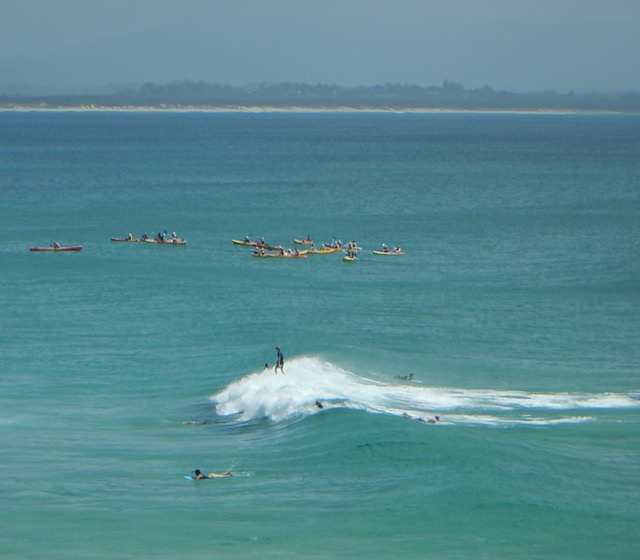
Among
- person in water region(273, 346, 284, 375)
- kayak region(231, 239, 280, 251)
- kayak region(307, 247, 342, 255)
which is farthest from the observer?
kayak region(231, 239, 280, 251)

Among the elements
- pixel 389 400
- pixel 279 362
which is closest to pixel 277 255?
pixel 279 362

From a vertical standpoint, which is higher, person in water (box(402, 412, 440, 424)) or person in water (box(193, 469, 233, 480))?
person in water (box(402, 412, 440, 424))

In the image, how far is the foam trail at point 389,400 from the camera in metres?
43.9

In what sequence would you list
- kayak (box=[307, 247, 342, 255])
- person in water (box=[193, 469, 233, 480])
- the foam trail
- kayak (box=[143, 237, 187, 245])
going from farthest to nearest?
kayak (box=[143, 237, 187, 245]), kayak (box=[307, 247, 342, 255]), the foam trail, person in water (box=[193, 469, 233, 480])

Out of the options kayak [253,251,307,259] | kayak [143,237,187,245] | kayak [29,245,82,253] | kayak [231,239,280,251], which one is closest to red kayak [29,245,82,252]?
kayak [29,245,82,253]

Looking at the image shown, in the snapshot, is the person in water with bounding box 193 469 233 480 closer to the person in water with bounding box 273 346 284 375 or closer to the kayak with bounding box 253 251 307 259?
the person in water with bounding box 273 346 284 375

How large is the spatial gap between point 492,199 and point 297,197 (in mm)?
20300

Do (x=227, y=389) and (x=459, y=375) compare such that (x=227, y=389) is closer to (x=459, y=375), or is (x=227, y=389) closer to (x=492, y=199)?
(x=459, y=375)

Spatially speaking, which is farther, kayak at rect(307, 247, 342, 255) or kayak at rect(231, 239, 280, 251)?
kayak at rect(231, 239, 280, 251)

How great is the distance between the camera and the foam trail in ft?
144

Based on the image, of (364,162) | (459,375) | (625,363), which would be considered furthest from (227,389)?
(364,162)

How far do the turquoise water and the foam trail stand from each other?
0.52 feet

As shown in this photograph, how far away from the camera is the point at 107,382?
4919 centimetres

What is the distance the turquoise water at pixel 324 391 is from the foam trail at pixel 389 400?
0.16 metres
